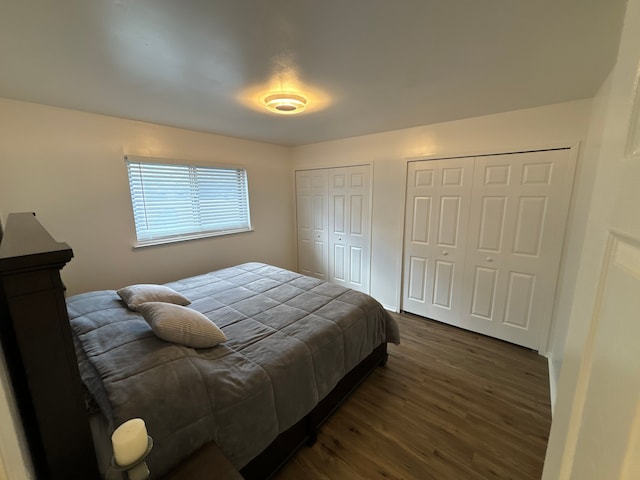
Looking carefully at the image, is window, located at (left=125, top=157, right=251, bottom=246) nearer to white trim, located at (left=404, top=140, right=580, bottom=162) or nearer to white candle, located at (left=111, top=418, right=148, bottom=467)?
white trim, located at (left=404, top=140, right=580, bottom=162)

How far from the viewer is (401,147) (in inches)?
122

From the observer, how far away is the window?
2766 millimetres

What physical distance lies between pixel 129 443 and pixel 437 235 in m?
3.06

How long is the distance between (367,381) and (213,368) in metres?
1.43

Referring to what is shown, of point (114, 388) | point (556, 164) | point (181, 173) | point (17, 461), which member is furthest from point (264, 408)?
point (556, 164)

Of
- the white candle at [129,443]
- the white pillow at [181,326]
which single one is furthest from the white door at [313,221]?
the white candle at [129,443]

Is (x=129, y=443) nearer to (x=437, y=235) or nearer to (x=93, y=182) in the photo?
(x=93, y=182)

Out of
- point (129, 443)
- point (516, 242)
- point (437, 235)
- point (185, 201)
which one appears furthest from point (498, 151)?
point (185, 201)

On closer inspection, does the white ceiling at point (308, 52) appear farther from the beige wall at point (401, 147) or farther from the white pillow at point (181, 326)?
the white pillow at point (181, 326)

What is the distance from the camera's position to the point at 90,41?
4.22ft

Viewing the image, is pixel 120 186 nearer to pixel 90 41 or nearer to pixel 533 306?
Answer: pixel 90 41

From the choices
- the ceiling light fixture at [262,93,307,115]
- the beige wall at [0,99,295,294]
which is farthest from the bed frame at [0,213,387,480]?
the beige wall at [0,99,295,294]

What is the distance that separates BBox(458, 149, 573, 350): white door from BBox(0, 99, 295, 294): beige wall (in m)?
3.19

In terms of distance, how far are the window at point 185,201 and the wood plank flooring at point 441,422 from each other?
2648 mm
